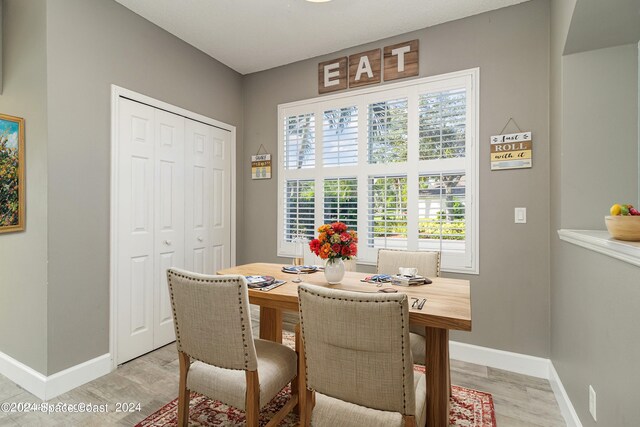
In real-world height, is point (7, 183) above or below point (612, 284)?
above

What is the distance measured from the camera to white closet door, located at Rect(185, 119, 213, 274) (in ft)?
10.5

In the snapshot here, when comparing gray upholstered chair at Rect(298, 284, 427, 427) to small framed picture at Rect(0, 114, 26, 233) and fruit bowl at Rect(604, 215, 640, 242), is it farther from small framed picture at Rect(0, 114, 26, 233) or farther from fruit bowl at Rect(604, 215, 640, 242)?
small framed picture at Rect(0, 114, 26, 233)

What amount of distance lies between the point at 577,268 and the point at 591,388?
1.96ft

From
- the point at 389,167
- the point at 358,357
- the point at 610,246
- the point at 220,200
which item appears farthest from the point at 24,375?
the point at 610,246

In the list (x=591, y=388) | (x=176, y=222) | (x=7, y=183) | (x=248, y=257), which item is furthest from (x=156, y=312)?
(x=591, y=388)

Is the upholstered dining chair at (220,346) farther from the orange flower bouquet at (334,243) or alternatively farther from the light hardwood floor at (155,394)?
the light hardwood floor at (155,394)

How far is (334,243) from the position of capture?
187 cm

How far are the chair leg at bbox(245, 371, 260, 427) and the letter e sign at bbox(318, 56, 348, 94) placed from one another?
2789 millimetres

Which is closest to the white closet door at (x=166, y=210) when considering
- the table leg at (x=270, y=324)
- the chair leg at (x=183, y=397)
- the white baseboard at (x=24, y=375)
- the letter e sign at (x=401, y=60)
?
the white baseboard at (x=24, y=375)

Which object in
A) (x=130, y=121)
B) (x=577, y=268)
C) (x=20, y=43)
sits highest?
(x=20, y=43)

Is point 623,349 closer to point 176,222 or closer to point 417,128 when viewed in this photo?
point 417,128

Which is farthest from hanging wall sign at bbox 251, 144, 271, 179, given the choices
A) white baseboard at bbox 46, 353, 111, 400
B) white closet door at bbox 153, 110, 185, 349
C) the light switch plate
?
the light switch plate

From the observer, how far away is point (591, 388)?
1.51 meters

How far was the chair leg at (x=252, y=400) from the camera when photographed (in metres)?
1.41
